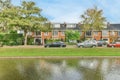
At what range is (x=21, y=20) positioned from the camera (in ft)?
297

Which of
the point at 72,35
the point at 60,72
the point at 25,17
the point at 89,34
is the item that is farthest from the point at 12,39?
the point at 60,72

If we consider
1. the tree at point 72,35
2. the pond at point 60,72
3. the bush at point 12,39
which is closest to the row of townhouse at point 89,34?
the tree at point 72,35

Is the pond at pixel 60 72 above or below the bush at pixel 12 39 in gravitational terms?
below

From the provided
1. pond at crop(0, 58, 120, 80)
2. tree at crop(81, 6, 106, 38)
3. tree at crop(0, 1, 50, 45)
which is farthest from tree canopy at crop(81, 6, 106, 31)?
pond at crop(0, 58, 120, 80)

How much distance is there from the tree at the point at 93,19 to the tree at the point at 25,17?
63.8ft

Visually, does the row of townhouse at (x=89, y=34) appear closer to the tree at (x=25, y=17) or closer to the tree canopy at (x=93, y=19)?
the tree canopy at (x=93, y=19)

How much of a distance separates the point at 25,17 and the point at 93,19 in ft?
86.6

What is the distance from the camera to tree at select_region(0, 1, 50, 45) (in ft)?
292

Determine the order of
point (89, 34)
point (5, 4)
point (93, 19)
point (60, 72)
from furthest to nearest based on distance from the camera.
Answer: point (89, 34) < point (93, 19) < point (5, 4) < point (60, 72)

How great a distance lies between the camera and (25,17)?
307ft

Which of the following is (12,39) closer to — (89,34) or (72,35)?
(72,35)

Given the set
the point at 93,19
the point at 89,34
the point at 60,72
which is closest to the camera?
the point at 60,72

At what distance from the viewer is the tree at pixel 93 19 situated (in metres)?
108

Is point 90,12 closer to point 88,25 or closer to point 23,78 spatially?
point 88,25
